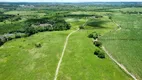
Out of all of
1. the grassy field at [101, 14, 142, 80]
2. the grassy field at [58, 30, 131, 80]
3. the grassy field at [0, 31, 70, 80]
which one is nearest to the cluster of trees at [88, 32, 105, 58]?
the grassy field at [58, 30, 131, 80]

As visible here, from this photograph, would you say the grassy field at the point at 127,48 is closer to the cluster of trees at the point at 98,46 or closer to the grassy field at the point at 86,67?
the cluster of trees at the point at 98,46

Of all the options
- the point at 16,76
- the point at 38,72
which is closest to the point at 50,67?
the point at 38,72

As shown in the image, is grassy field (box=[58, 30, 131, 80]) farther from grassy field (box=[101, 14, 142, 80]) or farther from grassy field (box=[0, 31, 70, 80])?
grassy field (box=[101, 14, 142, 80])

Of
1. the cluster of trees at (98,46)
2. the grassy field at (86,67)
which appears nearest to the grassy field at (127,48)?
the cluster of trees at (98,46)

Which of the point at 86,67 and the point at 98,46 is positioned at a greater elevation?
the point at 86,67

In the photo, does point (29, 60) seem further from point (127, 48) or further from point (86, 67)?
point (127, 48)

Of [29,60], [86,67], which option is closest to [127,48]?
[86,67]
